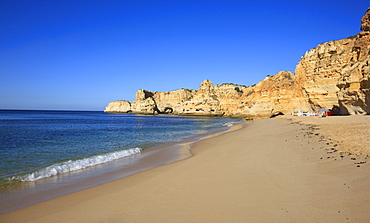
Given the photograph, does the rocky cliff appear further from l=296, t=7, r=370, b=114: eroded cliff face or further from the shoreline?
the shoreline

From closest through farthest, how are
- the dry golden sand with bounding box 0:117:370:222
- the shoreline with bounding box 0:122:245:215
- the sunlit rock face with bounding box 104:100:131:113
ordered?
the dry golden sand with bounding box 0:117:370:222, the shoreline with bounding box 0:122:245:215, the sunlit rock face with bounding box 104:100:131:113

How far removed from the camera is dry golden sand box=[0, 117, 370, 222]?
11.4 ft

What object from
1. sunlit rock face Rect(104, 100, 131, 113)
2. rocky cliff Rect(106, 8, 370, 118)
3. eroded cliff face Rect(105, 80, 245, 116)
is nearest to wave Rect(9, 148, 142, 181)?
rocky cliff Rect(106, 8, 370, 118)

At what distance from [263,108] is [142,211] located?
188 ft

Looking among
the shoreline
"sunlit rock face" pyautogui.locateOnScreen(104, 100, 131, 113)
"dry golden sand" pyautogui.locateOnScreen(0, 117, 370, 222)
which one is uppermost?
"sunlit rock face" pyautogui.locateOnScreen(104, 100, 131, 113)

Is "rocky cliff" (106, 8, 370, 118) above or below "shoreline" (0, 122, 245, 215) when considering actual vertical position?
above

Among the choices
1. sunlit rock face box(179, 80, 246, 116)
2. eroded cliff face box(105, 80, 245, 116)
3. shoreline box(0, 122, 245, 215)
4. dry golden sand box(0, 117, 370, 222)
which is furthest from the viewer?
eroded cliff face box(105, 80, 245, 116)

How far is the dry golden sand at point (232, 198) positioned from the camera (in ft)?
11.4

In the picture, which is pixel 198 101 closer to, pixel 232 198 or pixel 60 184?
pixel 60 184

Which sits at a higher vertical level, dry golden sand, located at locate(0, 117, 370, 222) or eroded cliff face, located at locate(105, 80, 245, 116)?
eroded cliff face, located at locate(105, 80, 245, 116)

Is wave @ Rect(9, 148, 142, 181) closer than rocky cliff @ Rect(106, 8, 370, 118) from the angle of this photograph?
Yes

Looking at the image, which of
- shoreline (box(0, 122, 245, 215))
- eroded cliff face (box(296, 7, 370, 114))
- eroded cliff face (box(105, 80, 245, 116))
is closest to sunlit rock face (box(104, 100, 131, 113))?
eroded cliff face (box(105, 80, 245, 116))

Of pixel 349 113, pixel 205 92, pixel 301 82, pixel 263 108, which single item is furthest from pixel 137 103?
pixel 349 113

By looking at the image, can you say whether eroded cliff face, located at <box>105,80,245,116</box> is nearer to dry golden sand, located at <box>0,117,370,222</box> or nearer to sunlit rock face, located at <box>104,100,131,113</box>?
sunlit rock face, located at <box>104,100,131,113</box>
